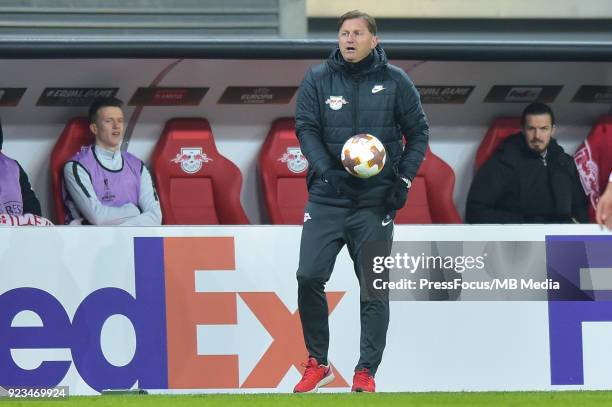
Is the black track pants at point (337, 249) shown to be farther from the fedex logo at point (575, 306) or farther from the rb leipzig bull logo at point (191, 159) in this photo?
the rb leipzig bull logo at point (191, 159)

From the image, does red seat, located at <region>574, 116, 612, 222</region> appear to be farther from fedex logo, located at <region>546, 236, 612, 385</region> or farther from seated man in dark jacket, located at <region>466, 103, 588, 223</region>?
fedex logo, located at <region>546, 236, 612, 385</region>

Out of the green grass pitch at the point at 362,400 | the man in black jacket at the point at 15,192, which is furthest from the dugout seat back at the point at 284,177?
the green grass pitch at the point at 362,400

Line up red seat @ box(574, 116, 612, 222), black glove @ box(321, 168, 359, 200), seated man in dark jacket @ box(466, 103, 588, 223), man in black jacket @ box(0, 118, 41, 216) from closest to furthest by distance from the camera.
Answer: black glove @ box(321, 168, 359, 200) < man in black jacket @ box(0, 118, 41, 216) < seated man in dark jacket @ box(466, 103, 588, 223) < red seat @ box(574, 116, 612, 222)

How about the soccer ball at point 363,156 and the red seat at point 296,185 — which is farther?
the red seat at point 296,185

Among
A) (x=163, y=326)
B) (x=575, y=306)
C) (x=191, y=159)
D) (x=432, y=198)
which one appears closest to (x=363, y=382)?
(x=163, y=326)

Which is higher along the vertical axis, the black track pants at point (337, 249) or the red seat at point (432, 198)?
the red seat at point (432, 198)

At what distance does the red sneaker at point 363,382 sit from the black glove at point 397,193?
2.56ft

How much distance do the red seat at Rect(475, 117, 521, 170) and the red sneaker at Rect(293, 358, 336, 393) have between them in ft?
11.6

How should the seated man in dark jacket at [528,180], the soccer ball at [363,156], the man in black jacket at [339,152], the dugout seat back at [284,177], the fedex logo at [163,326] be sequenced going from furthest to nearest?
the dugout seat back at [284,177], the seated man in dark jacket at [528,180], the fedex logo at [163,326], the man in black jacket at [339,152], the soccer ball at [363,156]

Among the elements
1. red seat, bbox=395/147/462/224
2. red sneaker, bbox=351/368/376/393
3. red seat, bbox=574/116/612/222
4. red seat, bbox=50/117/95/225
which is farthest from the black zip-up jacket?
red seat, bbox=574/116/612/222

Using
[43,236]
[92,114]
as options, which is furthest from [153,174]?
[43,236]

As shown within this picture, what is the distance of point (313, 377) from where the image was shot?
6336mm

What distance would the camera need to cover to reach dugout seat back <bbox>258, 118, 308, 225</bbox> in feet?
30.8

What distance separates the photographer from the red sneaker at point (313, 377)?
6305 mm
